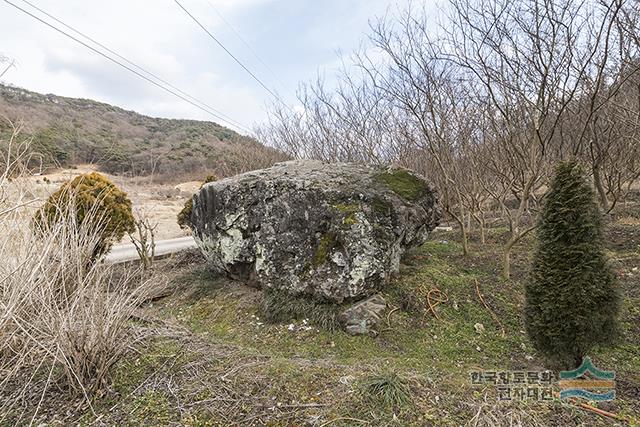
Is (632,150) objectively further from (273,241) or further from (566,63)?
(273,241)

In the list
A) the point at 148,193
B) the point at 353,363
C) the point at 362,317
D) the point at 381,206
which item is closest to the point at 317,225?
the point at 381,206

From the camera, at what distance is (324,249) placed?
3.41 m

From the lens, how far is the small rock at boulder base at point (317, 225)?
11.0 feet

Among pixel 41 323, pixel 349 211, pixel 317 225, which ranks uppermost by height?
pixel 349 211

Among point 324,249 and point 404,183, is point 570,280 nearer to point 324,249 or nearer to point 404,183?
point 324,249

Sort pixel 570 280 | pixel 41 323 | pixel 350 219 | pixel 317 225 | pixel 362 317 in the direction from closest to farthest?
1. pixel 41 323
2. pixel 570 280
3. pixel 362 317
4. pixel 350 219
5. pixel 317 225

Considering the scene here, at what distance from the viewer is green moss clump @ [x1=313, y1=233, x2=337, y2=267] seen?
3375 mm

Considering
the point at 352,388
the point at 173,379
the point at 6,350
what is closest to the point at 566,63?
the point at 352,388

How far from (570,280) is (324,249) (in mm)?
2011

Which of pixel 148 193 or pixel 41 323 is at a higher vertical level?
pixel 148 193

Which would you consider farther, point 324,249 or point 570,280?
point 324,249

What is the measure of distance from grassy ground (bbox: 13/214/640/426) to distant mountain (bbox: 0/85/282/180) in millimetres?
1775

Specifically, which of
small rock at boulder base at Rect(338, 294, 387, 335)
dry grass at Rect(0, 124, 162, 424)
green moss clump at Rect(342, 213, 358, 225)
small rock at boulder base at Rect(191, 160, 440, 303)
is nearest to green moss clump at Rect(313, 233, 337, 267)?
small rock at boulder base at Rect(191, 160, 440, 303)

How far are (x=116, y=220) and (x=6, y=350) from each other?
11.9 feet
